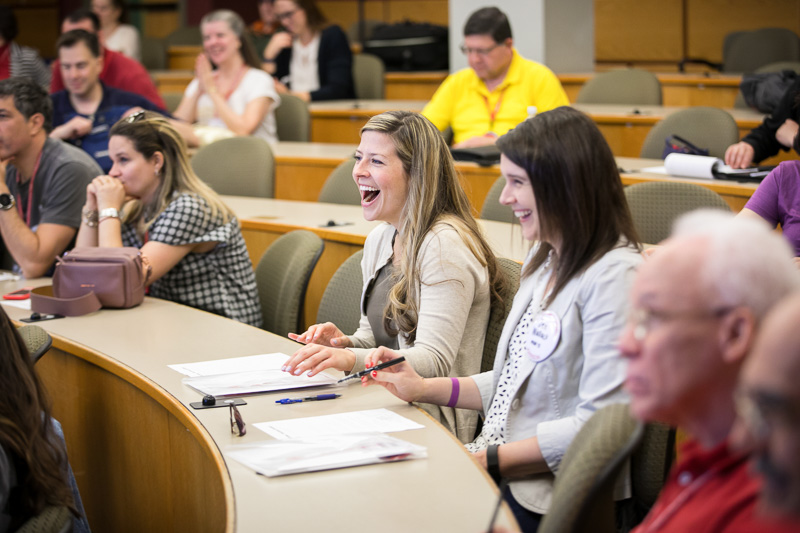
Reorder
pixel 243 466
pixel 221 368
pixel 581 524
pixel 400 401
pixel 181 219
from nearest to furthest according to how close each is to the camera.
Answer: pixel 581 524
pixel 243 466
pixel 400 401
pixel 221 368
pixel 181 219

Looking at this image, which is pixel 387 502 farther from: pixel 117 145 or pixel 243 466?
pixel 117 145

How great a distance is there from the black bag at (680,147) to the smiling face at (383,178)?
1.96 metres

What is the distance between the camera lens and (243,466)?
151 centimetres

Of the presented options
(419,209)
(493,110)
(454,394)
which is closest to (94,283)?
(419,209)

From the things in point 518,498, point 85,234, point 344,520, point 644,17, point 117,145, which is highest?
point 644,17

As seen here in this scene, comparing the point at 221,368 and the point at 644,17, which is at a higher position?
the point at 644,17

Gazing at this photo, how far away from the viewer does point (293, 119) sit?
5641 mm

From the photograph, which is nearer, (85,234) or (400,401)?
(400,401)

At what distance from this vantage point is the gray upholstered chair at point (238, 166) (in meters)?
4.29

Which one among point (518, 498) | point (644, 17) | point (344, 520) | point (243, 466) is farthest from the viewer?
point (644, 17)

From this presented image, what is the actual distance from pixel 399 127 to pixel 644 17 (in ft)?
24.0

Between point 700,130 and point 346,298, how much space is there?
231cm

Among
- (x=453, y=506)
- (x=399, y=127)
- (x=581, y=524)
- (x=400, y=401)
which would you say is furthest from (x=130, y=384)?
(x=581, y=524)

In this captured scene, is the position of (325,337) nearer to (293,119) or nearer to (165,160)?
(165,160)
